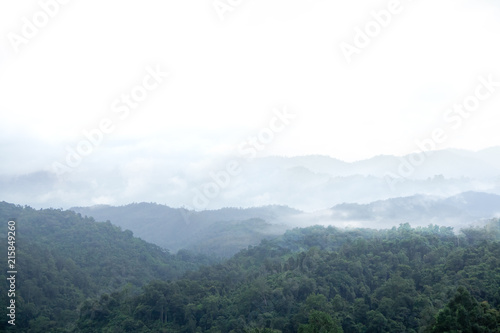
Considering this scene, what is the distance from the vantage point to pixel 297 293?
139ft

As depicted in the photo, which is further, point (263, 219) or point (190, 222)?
point (190, 222)

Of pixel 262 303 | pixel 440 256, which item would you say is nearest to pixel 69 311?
pixel 262 303

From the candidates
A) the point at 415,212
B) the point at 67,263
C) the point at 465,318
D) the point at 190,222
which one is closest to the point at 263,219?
the point at 190,222

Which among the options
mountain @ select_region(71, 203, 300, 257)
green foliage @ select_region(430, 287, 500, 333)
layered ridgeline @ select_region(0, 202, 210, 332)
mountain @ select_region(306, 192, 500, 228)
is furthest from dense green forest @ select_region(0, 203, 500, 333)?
mountain @ select_region(71, 203, 300, 257)

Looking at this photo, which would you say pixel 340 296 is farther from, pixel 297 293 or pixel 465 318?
pixel 465 318

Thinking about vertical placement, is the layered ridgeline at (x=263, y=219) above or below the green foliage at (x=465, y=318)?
above

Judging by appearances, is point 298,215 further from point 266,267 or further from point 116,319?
point 116,319

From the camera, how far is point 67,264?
212ft

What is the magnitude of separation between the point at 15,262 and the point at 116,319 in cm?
2225

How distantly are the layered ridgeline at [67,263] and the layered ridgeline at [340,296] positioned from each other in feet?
29.0

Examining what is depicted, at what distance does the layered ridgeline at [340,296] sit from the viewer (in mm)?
30859

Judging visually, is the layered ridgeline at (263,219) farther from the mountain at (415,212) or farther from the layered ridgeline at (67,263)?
the layered ridgeline at (67,263)

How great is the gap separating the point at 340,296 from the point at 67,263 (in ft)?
148

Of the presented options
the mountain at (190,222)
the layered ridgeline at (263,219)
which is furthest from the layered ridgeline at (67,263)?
the mountain at (190,222)
